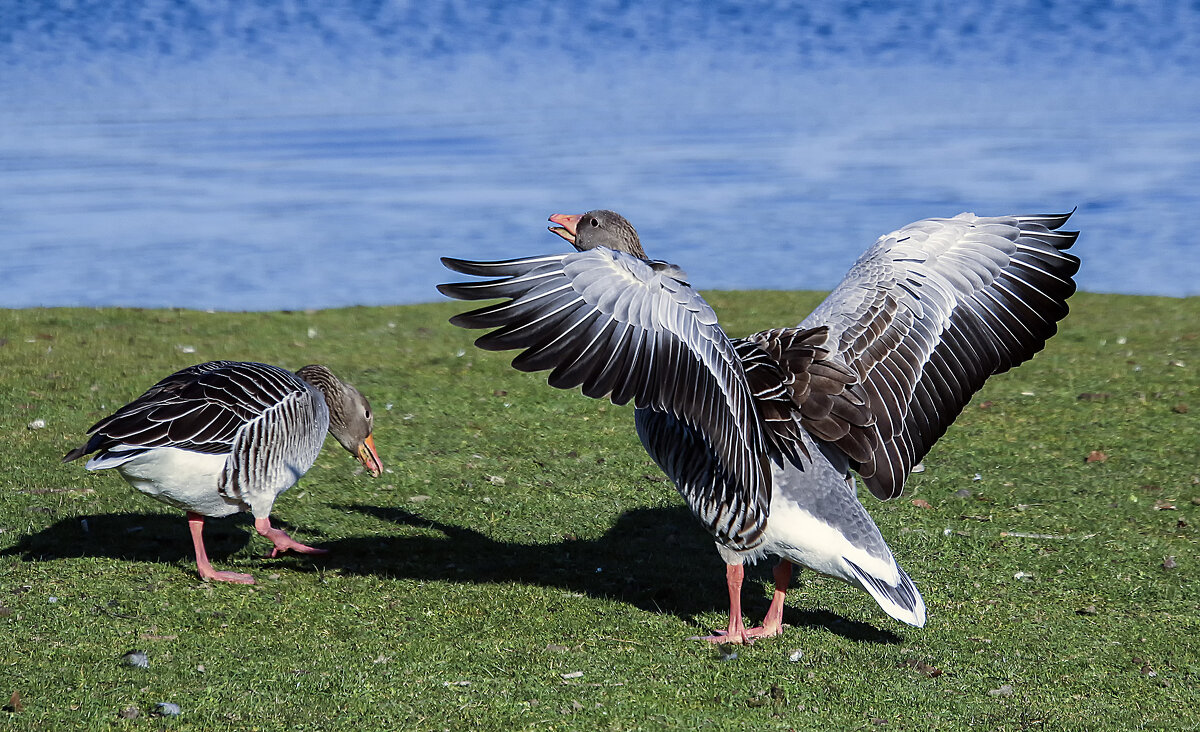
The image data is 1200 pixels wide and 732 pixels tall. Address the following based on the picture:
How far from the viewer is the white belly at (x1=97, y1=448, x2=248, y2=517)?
20.9 feet

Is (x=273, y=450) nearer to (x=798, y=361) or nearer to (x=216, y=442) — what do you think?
(x=216, y=442)

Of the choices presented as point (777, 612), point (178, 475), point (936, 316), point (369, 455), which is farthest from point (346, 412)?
point (936, 316)

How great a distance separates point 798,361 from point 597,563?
2.33m

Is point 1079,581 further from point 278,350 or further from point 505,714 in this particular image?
point 278,350

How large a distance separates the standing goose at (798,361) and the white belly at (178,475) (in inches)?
95.0

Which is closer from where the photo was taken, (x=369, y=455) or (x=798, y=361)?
(x=798, y=361)

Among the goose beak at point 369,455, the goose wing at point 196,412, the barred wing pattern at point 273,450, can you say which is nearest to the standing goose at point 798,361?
the barred wing pattern at point 273,450

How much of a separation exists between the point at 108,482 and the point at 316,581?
2.54 m

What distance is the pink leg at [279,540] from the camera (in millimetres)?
7062

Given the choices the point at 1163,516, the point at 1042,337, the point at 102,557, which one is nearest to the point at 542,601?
the point at 102,557

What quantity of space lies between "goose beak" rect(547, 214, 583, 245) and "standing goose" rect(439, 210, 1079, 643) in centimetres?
1

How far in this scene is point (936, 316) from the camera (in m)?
6.45

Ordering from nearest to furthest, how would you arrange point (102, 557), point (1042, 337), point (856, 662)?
point (856, 662) → point (1042, 337) → point (102, 557)

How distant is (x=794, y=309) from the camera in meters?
16.2
